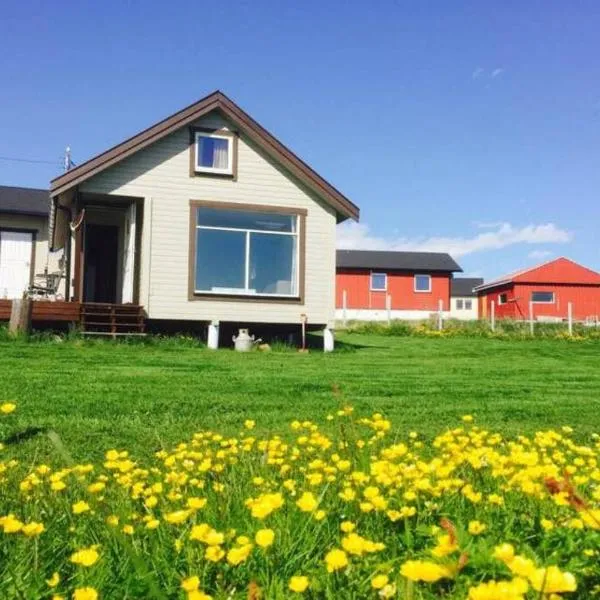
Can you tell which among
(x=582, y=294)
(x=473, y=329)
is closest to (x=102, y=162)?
(x=473, y=329)

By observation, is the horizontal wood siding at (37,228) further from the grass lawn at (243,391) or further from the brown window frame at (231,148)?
the grass lawn at (243,391)

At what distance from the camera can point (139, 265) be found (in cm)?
1474

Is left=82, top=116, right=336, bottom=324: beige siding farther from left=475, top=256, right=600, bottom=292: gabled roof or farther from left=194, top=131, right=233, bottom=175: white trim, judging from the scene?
left=475, top=256, right=600, bottom=292: gabled roof

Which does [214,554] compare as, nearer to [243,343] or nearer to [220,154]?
[243,343]

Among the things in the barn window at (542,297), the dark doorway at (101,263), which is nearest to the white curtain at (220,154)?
the dark doorway at (101,263)

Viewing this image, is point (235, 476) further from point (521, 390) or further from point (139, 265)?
point (139, 265)

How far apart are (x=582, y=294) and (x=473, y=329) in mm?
21202

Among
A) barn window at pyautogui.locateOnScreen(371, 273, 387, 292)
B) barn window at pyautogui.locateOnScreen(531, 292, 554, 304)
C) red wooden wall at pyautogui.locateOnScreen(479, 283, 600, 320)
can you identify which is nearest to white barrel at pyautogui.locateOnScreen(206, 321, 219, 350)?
barn window at pyautogui.locateOnScreen(371, 273, 387, 292)

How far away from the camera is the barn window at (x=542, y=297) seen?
41250 mm

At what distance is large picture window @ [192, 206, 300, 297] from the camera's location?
14.9m

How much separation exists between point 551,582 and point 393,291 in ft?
133

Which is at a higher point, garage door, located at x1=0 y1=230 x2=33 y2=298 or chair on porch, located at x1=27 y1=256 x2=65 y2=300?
garage door, located at x1=0 y1=230 x2=33 y2=298

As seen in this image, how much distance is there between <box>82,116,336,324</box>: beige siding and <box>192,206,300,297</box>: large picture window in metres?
0.30

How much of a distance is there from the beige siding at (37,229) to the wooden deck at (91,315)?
26.9 feet
